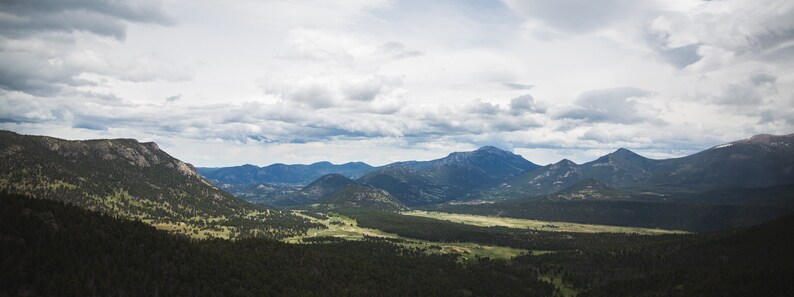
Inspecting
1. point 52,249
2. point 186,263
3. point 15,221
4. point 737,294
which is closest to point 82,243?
point 52,249

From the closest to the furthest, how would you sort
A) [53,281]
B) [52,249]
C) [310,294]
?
[53,281] → [52,249] → [310,294]

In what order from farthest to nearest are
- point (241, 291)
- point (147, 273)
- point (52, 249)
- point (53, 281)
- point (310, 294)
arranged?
1. point (310, 294)
2. point (241, 291)
3. point (147, 273)
4. point (52, 249)
5. point (53, 281)

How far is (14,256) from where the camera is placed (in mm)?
138750

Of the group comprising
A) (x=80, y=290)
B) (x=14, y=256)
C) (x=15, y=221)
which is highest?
(x=15, y=221)

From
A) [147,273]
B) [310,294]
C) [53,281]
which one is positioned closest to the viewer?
[53,281]

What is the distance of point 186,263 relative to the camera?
591 feet

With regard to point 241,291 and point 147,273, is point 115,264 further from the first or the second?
point 241,291

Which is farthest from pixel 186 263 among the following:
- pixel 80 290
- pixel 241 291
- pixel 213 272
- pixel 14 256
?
pixel 14 256

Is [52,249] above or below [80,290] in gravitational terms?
above

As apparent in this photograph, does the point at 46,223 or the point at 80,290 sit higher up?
the point at 46,223

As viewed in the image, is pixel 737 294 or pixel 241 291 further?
pixel 737 294

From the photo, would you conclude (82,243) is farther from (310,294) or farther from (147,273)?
(310,294)

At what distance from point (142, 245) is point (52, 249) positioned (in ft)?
103

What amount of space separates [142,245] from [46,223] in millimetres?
33159
